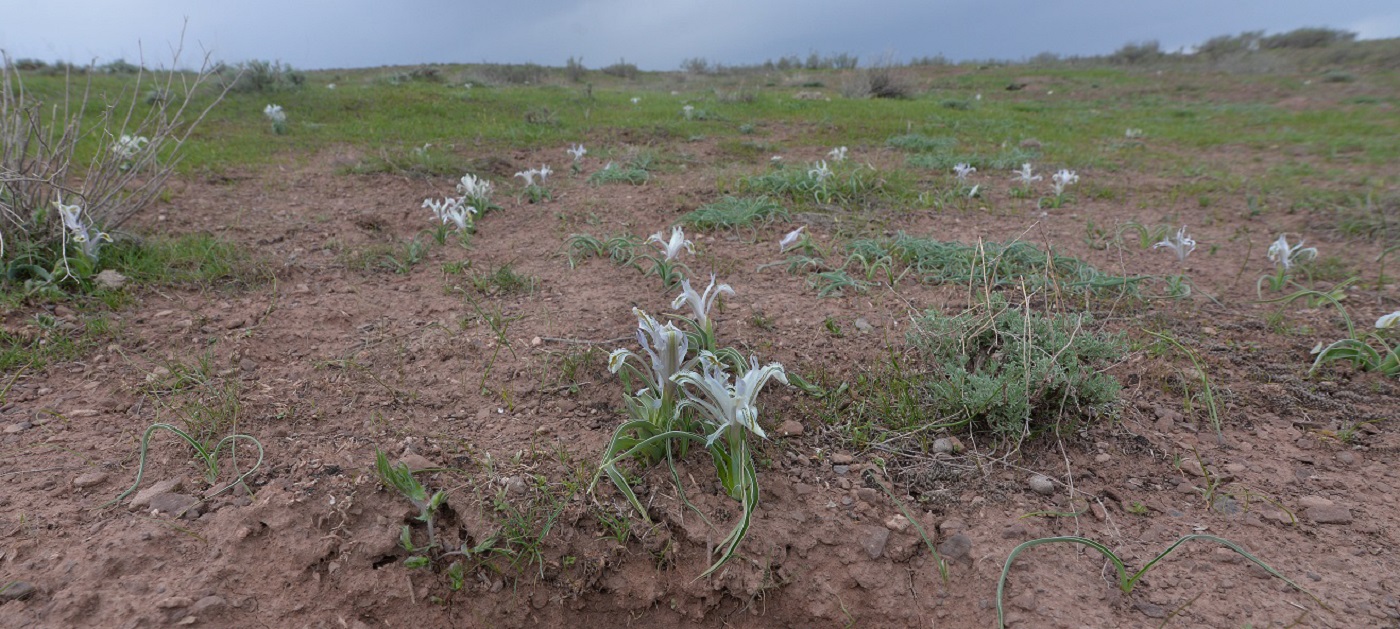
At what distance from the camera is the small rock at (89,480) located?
173cm

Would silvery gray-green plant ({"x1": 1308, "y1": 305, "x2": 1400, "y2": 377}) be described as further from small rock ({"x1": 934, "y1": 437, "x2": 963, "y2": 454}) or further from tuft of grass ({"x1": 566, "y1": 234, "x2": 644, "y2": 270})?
tuft of grass ({"x1": 566, "y1": 234, "x2": 644, "y2": 270})

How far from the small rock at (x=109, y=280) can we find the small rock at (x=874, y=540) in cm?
315

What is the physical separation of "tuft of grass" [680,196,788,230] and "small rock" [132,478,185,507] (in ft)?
8.87

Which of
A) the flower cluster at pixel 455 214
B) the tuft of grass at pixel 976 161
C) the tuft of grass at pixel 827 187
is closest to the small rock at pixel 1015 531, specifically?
the tuft of grass at pixel 827 187

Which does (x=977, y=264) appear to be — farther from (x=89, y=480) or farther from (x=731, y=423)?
(x=89, y=480)

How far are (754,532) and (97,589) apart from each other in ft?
4.82

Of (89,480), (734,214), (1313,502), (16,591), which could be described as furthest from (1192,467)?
(89,480)

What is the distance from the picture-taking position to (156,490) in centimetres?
172

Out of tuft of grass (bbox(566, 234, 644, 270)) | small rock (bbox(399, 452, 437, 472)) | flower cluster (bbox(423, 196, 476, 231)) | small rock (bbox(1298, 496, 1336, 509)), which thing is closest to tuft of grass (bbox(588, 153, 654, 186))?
flower cluster (bbox(423, 196, 476, 231))

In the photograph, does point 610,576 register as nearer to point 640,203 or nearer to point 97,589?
point 97,589

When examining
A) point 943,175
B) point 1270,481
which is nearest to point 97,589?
point 1270,481

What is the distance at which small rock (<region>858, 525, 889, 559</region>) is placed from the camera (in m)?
1.69

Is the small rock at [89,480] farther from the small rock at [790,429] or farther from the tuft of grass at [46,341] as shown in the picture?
the small rock at [790,429]

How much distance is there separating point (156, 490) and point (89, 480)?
0.20 m
